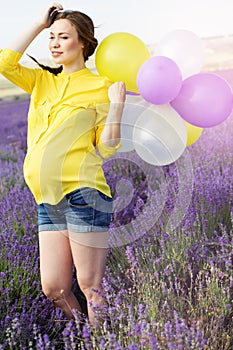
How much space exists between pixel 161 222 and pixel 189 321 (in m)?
0.70

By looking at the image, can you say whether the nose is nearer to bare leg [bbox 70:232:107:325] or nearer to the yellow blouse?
the yellow blouse

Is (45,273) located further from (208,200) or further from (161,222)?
(208,200)

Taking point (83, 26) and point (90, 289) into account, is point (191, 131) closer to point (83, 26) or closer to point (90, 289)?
point (83, 26)

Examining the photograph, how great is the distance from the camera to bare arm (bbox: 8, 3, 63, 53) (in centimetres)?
215

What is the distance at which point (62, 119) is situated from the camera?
208 cm

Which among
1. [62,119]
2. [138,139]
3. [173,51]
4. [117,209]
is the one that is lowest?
[117,209]

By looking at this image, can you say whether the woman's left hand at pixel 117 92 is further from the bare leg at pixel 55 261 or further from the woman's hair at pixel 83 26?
the bare leg at pixel 55 261

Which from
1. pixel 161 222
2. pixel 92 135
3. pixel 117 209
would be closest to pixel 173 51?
pixel 92 135

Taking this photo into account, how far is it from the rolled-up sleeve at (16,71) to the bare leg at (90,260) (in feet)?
2.10

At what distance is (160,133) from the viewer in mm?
2293

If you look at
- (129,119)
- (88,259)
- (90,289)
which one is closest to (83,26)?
(129,119)

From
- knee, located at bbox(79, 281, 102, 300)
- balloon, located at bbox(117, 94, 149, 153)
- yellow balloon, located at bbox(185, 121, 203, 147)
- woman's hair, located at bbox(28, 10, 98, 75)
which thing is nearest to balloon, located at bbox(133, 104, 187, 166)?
balloon, located at bbox(117, 94, 149, 153)

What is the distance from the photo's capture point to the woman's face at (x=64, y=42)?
2.14 metres

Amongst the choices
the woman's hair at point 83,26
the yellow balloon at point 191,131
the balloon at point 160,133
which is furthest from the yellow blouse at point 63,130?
the yellow balloon at point 191,131
